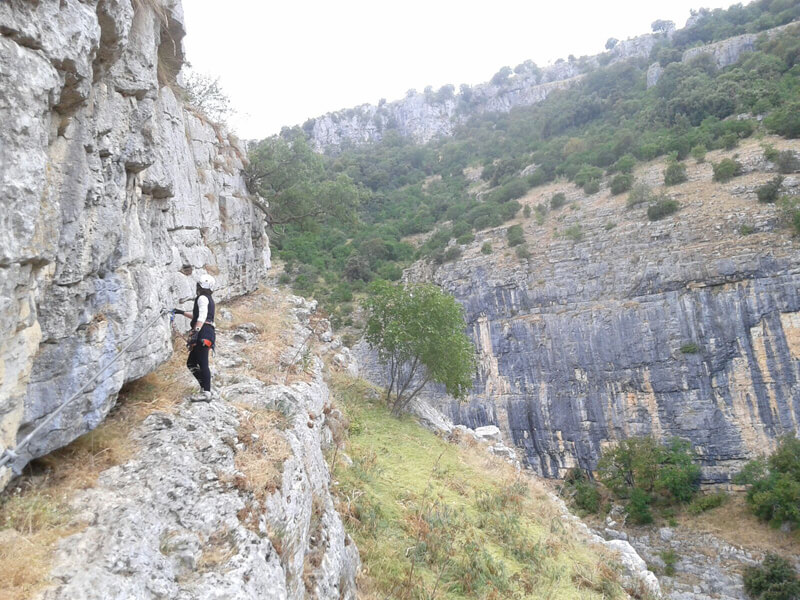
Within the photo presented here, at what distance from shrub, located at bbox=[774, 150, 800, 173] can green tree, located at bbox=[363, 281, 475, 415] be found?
2140cm

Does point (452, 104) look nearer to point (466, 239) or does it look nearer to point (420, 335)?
point (466, 239)

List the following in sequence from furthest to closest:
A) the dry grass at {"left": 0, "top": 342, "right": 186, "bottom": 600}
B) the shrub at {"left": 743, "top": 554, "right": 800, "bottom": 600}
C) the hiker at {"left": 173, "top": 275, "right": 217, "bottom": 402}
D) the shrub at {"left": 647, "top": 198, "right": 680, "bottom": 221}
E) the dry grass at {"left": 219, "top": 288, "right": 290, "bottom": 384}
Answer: the shrub at {"left": 647, "top": 198, "right": 680, "bottom": 221}
the shrub at {"left": 743, "top": 554, "right": 800, "bottom": 600}
the dry grass at {"left": 219, "top": 288, "right": 290, "bottom": 384}
the hiker at {"left": 173, "top": 275, "right": 217, "bottom": 402}
the dry grass at {"left": 0, "top": 342, "right": 186, "bottom": 600}

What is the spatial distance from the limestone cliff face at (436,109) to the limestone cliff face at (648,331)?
149ft

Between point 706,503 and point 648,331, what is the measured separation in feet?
25.7

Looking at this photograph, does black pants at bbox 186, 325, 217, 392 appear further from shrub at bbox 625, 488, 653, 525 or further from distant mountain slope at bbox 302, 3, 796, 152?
distant mountain slope at bbox 302, 3, 796, 152

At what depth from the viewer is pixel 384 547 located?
5801 mm

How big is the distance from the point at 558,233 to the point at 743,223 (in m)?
9.33

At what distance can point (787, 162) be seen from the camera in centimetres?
2486

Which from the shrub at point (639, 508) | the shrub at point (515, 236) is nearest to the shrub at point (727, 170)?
the shrub at point (515, 236)

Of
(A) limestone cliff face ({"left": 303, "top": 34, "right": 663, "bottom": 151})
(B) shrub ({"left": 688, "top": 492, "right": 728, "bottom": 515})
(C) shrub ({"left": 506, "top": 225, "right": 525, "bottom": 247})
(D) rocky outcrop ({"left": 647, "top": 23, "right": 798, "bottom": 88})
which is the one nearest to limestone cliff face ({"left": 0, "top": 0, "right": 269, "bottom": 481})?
(B) shrub ({"left": 688, "top": 492, "right": 728, "bottom": 515})

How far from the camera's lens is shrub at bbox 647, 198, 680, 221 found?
86.1 feet

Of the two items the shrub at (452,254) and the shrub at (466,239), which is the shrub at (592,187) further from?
the shrub at (452,254)

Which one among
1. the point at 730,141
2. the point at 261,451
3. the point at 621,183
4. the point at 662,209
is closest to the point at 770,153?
the point at 730,141

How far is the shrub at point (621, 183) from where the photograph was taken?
30516 millimetres
